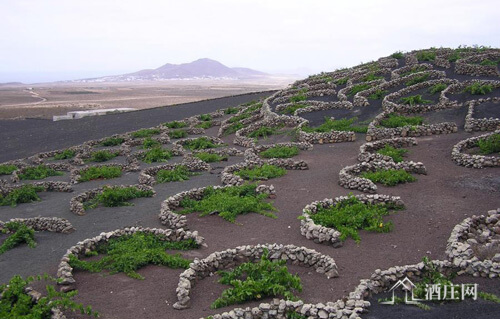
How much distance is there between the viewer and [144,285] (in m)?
10.0

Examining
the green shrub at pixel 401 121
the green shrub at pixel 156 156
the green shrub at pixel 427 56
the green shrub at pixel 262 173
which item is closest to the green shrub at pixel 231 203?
the green shrub at pixel 262 173

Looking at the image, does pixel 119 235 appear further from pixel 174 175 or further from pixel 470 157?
pixel 470 157

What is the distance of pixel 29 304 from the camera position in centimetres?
881

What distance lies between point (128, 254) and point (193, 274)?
7.31 ft

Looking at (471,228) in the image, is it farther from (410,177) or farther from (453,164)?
(453,164)

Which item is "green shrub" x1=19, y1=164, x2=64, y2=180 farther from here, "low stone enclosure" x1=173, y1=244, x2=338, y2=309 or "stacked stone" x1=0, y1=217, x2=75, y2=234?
"low stone enclosure" x1=173, y1=244, x2=338, y2=309

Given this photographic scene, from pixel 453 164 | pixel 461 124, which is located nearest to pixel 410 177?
pixel 453 164

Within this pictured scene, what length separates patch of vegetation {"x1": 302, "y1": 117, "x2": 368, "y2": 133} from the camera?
78.9 ft

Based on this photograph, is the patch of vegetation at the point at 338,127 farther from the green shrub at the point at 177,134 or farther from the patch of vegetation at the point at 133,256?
the patch of vegetation at the point at 133,256

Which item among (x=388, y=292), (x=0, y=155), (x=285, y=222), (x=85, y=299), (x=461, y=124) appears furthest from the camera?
(x=0, y=155)

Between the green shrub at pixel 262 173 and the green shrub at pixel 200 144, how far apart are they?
8687 millimetres

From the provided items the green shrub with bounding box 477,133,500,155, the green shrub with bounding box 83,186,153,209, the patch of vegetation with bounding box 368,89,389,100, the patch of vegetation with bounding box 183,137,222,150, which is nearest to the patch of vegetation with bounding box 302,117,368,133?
the patch of vegetation with bounding box 368,89,389,100

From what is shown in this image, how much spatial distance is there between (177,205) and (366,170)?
761 cm

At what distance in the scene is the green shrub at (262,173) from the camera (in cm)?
1745
